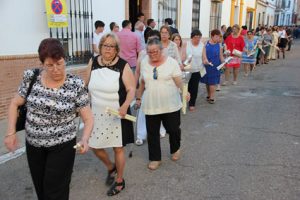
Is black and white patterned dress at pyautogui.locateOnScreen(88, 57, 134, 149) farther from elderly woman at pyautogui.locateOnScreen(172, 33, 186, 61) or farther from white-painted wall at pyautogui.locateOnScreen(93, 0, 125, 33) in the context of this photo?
white-painted wall at pyautogui.locateOnScreen(93, 0, 125, 33)

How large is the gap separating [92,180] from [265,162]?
2221mm

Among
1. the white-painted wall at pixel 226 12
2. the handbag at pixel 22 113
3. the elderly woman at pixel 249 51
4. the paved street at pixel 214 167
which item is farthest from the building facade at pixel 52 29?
the white-painted wall at pixel 226 12

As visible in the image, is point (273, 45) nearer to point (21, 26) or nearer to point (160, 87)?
point (21, 26)

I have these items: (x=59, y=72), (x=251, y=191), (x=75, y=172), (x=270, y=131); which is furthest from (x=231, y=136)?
(x=59, y=72)

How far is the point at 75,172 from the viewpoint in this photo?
160 inches

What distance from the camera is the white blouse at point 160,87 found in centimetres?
391

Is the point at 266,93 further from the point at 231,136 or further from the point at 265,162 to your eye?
the point at 265,162

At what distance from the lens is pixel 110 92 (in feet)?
10.7

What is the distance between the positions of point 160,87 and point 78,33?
183 inches

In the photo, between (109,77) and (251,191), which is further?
(251,191)

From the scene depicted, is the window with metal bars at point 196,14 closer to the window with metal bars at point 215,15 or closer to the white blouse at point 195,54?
the window with metal bars at point 215,15

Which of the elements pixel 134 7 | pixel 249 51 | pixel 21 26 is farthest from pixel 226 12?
pixel 21 26

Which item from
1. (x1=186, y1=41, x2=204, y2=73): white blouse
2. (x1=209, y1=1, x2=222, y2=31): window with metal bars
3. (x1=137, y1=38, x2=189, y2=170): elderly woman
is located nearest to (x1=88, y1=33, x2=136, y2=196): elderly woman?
(x1=137, y1=38, x2=189, y2=170): elderly woman

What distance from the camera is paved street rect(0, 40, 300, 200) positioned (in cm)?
360
